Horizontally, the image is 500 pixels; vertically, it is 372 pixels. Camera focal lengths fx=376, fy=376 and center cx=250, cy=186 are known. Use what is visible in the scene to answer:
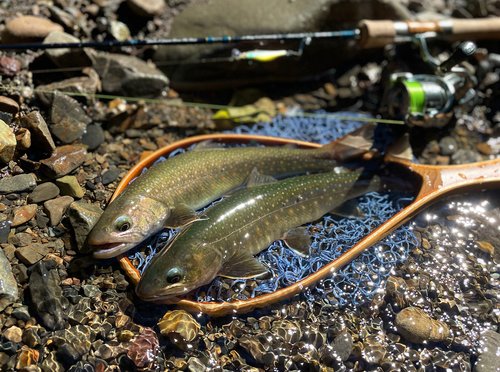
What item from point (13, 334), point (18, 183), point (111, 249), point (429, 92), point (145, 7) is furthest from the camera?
point (145, 7)

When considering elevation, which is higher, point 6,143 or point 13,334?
point 6,143

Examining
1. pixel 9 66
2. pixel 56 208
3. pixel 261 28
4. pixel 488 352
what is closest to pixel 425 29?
pixel 261 28

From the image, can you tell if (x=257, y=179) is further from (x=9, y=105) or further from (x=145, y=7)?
(x=145, y=7)

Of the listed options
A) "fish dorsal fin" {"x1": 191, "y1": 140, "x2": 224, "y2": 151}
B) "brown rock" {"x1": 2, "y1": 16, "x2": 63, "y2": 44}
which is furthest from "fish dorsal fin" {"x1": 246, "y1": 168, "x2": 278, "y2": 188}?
"brown rock" {"x1": 2, "y1": 16, "x2": 63, "y2": 44}

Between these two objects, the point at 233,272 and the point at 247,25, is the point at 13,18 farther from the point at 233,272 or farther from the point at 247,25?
the point at 233,272

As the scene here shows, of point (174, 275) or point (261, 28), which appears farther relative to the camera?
point (261, 28)

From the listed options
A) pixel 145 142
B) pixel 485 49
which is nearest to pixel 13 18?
pixel 145 142

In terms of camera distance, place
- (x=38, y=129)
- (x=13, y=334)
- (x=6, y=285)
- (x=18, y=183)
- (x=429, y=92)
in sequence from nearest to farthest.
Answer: (x=13, y=334), (x=6, y=285), (x=18, y=183), (x=38, y=129), (x=429, y=92)
